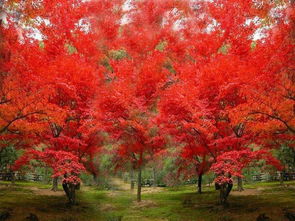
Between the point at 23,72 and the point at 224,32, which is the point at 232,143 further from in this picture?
the point at 224,32

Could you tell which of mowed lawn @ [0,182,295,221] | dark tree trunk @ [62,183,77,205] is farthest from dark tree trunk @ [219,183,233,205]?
dark tree trunk @ [62,183,77,205]

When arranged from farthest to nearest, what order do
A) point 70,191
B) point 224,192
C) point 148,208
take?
point 148,208
point 70,191
point 224,192

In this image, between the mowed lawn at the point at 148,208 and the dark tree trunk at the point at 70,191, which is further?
the dark tree trunk at the point at 70,191

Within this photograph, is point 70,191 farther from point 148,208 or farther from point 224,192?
point 224,192

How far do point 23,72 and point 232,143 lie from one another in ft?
37.2

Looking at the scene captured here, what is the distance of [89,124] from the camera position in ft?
58.1

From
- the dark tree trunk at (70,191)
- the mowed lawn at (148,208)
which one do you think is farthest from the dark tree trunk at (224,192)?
the dark tree trunk at (70,191)

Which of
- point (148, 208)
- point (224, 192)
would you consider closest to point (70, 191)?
point (148, 208)

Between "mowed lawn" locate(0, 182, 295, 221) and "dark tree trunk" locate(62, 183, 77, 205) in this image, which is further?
"dark tree trunk" locate(62, 183, 77, 205)

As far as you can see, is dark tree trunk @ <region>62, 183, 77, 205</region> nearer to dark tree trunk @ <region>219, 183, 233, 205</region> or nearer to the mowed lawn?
the mowed lawn

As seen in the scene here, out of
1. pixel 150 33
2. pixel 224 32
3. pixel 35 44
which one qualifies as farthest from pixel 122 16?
pixel 35 44

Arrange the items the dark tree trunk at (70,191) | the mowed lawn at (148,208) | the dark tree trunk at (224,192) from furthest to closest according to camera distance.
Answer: the dark tree trunk at (70,191) → the dark tree trunk at (224,192) → the mowed lawn at (148,208)

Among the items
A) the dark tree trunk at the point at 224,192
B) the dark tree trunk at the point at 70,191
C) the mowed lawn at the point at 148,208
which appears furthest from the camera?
the dark tree trunk at the point at 70,191

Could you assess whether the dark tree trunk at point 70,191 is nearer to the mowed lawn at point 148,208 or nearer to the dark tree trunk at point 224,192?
the mowed lawn at point 148,208
